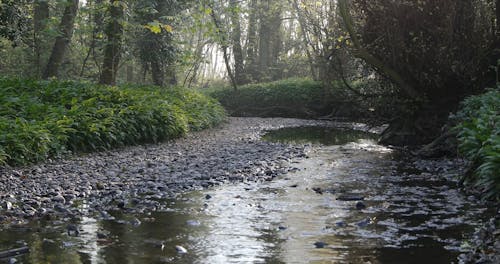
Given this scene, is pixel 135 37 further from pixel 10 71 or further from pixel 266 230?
pixel 266 230

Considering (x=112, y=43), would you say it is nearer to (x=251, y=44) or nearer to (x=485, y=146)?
(x=485, y=146)

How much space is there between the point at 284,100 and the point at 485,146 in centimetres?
1952

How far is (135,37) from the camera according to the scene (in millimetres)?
20516

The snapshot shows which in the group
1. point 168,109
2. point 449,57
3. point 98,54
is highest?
point 98,54

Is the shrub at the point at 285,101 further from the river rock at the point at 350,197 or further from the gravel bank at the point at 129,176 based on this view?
the river rock at the point at 350,197

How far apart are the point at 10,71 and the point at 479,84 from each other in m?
19.5

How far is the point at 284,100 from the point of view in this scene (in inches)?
1037

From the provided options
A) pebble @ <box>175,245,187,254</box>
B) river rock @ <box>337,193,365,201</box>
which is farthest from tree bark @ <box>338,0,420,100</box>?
pebble @ <box>175,245,187,254</box>

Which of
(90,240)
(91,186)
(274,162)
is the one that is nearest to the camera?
(90,240)

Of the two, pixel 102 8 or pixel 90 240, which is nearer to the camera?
pixel 90 240

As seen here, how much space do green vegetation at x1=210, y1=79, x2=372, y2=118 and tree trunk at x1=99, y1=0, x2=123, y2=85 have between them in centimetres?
1010

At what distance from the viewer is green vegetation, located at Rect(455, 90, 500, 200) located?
6.27 m

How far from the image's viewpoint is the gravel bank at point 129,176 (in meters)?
6.00

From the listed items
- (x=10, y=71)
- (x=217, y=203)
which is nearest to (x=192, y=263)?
(x=217, y=203)
